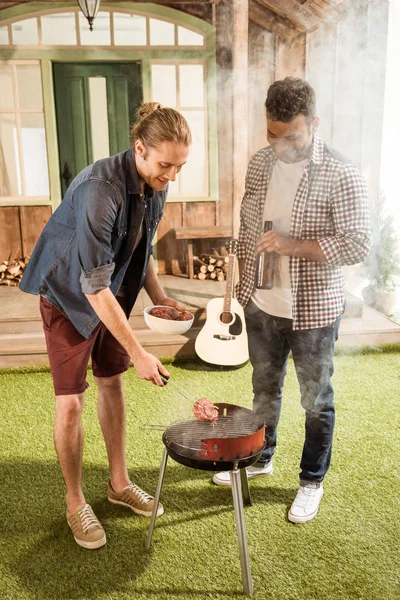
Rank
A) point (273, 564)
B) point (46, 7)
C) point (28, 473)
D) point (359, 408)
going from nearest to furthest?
1. point (273, 564)
2. point (28, 473)
3. point (359, 408)
4. point (46, 7)

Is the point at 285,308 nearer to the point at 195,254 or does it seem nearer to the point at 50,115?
the point at 195,254

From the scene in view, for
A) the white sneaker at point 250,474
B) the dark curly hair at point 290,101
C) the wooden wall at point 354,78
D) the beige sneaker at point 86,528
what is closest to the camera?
the dark curly hair at point 290,101

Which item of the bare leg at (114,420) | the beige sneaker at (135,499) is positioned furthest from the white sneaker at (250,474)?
the bare leg at (114,420)

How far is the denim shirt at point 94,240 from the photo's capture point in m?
1.70

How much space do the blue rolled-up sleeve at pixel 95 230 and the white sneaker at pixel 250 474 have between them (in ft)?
3.99

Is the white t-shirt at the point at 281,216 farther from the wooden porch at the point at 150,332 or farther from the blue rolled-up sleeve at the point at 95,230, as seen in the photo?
the wooden porch at the point at 150,332

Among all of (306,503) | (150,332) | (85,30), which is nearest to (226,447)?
(306,503)

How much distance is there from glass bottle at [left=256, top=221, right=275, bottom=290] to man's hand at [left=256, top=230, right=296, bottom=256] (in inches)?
3.4

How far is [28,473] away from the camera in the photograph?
8.42 feet

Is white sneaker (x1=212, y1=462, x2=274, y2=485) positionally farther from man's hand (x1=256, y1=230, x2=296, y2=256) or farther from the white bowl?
man's hand (x1=256, y1=230, x2=296, y2=256)

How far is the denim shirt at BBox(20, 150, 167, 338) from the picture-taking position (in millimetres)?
1697

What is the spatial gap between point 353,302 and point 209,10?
316cm

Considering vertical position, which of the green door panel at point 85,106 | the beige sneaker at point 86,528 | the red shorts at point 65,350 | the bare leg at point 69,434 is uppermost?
the green door panel at point 85,106

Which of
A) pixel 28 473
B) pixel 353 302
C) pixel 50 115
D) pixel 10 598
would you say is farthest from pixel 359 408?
Answer: pixel 50 115
